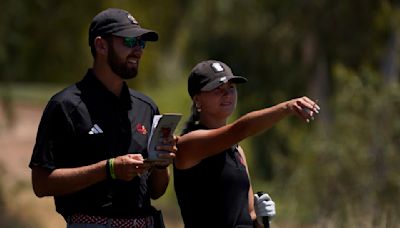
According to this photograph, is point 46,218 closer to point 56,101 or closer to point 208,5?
point 208,5

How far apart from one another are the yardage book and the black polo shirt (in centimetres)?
24

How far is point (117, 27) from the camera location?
5.57 m

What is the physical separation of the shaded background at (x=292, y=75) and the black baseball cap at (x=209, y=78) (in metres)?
3.12

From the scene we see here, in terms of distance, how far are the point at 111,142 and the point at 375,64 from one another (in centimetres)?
1546

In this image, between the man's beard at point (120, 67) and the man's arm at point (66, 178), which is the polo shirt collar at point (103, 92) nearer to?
the man's beard at point (120, 67)

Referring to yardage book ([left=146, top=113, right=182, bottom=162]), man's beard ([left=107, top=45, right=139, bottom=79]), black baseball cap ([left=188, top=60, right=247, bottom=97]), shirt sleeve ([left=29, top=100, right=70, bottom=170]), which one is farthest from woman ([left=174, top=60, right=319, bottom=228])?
shirt sleeve ([left=29, top=100, right=70, bottom=170])

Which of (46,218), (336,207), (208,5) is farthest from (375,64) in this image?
(336,207)

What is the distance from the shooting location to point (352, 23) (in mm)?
18547

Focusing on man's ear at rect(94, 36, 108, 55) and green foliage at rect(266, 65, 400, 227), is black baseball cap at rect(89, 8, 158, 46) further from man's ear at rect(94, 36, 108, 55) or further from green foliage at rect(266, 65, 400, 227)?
green foliage at rect(266, 65, 400, 227)

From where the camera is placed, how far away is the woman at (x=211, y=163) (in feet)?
18.2

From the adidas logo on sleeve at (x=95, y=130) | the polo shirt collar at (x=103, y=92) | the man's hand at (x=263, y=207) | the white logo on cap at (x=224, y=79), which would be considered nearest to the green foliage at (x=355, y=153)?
the man's hand at (x=263, y=207)

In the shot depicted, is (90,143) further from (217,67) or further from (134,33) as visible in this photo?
(217,67)

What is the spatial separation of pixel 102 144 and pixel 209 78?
66 cm

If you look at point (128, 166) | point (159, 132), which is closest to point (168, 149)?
point (159, 132)
